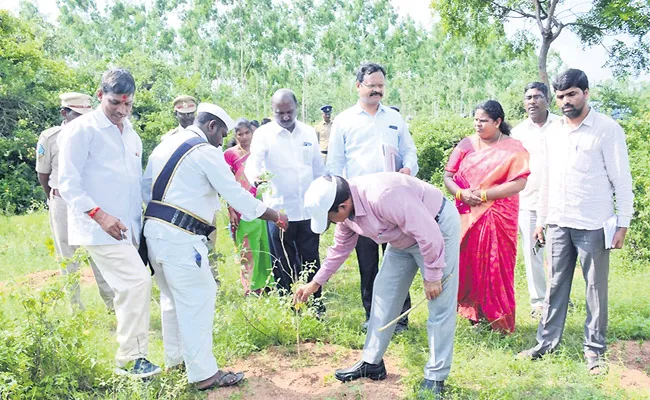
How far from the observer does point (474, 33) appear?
13.0 metres

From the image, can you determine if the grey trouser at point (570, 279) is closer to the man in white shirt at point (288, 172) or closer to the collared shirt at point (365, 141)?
the collared shirt at point (365, 141)

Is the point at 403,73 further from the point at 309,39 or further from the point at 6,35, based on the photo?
the point at 6,35

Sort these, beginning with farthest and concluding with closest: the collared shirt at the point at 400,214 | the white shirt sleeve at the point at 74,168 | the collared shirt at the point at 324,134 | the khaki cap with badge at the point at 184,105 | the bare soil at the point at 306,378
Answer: the collared shirt at the point at 324,134 < the khaki cap with badge at the point at 184,105 < the bare soil at the point at 306,378 < the white shirt sleeve at the point at 74,168 < the collared shirt at the point at 400,214

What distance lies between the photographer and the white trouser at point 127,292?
332cm

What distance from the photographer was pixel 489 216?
4.29 metres

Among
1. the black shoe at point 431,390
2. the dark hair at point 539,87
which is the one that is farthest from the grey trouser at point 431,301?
the dark hair at point 539,87

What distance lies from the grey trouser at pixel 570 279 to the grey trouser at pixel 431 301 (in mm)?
912

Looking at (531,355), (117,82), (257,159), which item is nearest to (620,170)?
(531,355)

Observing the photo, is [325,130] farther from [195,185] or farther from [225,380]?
[225,380]

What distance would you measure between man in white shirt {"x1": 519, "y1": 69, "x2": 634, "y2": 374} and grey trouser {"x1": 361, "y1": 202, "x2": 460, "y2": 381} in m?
0.91

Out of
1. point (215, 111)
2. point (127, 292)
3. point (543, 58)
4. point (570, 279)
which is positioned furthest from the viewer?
point (543, 58)

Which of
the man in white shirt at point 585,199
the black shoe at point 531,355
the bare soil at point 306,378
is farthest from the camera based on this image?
the black shoe at point 531,355

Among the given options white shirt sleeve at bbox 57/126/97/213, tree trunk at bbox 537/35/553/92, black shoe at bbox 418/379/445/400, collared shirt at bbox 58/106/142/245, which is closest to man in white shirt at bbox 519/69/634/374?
black shoe at bbox 418/379/445/400

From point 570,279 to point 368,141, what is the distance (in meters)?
1.80
